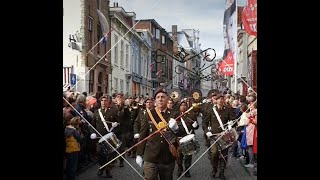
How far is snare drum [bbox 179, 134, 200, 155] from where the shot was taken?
3750 millimetres

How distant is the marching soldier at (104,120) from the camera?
3945 mm

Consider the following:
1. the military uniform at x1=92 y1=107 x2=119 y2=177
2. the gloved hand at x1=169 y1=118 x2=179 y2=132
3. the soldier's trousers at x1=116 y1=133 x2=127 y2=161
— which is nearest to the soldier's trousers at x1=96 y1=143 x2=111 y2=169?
the military uniform at x1=92 y1=107 x2=119 y2=177

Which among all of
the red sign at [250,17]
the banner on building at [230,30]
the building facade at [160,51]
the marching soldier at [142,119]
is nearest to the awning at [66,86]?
the marching soldier at [142,119]

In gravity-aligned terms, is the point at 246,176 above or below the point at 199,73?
below

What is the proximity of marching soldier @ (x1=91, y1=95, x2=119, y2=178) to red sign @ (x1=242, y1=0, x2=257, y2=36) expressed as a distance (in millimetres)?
1490

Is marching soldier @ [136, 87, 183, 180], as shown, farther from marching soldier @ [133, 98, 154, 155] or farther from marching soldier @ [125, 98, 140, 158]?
marching soldier @ [125, 98, 140, 158]

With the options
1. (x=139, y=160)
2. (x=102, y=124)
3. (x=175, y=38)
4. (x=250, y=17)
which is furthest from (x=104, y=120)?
(x=250, y=17)

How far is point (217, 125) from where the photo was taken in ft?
14.1
